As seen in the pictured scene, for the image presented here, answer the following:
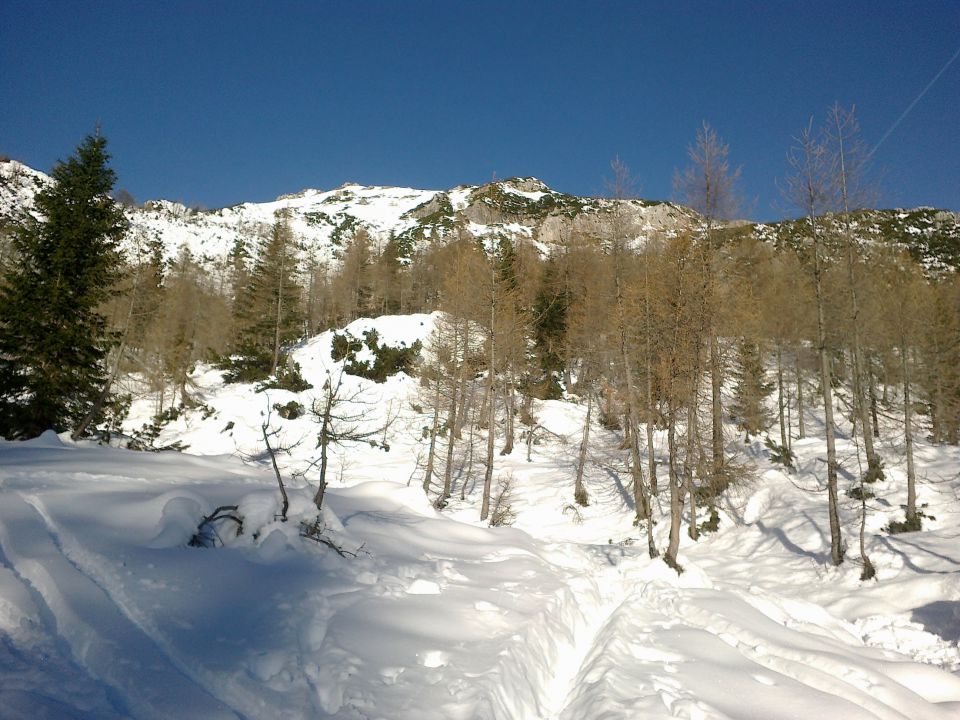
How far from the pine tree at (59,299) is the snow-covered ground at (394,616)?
18.5 feet

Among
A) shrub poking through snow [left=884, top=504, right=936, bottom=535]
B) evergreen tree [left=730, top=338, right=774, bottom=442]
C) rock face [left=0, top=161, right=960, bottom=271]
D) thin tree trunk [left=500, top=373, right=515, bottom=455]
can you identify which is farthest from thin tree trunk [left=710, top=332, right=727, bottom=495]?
thin tree trunk [left=500, top=373, right=515, bottom=455]

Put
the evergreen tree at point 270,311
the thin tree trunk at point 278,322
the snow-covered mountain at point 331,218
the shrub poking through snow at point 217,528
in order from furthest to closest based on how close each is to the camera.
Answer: the snow-covered mountain at point 331,218
the evergreen tree at point 270,311
the thin tree trunk at point 278,322
the shrub poking through snow at point 217,528

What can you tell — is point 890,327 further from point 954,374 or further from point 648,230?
point 648,230

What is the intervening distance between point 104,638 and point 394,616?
9.21ft

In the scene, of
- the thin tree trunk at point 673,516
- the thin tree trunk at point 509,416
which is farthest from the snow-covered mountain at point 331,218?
the thin tree trunk at point 673,516

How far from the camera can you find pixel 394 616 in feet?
17.3

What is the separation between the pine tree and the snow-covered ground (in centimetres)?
563

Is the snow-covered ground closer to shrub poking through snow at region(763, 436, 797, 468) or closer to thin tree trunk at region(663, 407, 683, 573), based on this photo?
thin tree trunk at region(663, 407, 683, 573)

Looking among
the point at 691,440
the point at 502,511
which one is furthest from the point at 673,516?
the point at 502,511

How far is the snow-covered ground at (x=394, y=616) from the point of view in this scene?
133 inches

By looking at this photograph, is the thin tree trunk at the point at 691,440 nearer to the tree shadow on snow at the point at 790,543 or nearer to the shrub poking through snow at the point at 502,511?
the tree shadow on snow at the point at 790,543

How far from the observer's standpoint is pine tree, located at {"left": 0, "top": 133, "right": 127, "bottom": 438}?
13188mm

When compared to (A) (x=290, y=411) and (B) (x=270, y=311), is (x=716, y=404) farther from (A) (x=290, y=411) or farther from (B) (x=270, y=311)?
(B) (x=270, y=311)

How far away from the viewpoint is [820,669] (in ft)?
19.8
